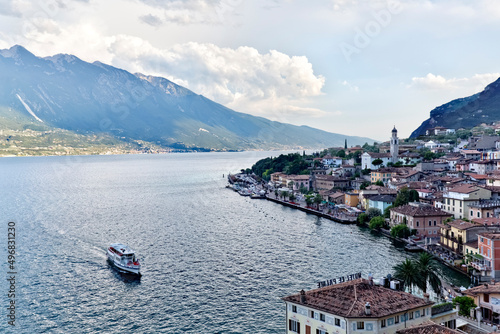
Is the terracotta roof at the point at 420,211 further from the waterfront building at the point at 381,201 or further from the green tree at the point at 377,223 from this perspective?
the waterfront building at the point at 381,201

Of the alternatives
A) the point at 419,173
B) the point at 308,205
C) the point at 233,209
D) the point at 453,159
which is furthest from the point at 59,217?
the point at 453,159

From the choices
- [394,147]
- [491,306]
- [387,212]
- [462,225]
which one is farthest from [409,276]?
[394,147]

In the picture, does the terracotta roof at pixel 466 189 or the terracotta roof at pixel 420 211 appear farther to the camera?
the terracotta roof at pixel 466 189

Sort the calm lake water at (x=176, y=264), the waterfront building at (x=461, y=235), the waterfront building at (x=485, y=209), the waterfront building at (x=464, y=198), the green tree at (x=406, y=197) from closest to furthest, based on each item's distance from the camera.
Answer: the calm lake water at (x=176, y=264), the waterfront building at (x=461, y=235), the waterfront building at (x=485, y=209), the waterfront building at (x=464, y=198), the green tree at (x=406, y=197)

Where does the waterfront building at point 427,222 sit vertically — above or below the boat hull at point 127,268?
above

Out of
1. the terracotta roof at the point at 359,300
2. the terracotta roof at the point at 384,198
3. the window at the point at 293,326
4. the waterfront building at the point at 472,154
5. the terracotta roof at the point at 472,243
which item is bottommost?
the terracotta roof at the point at 472,243

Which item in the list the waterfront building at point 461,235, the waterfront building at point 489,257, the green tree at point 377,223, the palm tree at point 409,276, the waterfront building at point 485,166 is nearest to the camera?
the palm tree at point 409,276

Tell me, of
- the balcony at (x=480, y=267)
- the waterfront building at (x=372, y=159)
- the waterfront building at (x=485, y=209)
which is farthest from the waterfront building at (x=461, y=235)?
the waterfront building at (x=372, y=159)
